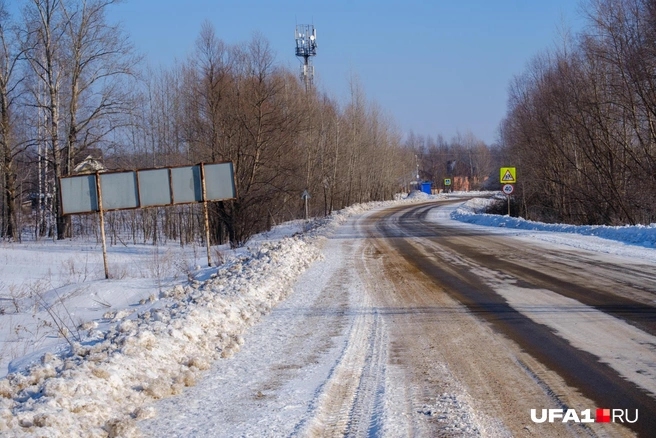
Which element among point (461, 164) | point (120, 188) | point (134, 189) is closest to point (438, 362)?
point (134, 189)

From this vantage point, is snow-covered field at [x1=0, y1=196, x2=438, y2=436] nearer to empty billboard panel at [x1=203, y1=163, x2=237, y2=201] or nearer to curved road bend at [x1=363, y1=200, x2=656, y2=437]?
empty billboard panel at [x1=203, y1=163, x2=237, y2=201]

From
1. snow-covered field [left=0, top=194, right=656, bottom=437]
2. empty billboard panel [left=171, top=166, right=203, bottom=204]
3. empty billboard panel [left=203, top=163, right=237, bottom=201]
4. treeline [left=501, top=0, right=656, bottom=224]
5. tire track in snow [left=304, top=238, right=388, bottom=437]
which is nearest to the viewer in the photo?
tire track in snow [left=304, top=238, right=388, bottom=437]

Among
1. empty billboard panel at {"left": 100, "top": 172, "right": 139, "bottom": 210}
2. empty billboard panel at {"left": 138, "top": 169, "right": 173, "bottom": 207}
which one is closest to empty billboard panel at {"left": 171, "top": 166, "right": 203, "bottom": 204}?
empty billboard panel at {"left": 138, "top": 169, "right": 173, "bottom": 207}

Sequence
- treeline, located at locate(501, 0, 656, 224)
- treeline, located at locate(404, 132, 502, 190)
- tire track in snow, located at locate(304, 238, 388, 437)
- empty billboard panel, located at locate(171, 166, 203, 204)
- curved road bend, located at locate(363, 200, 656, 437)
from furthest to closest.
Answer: treeline, located at locate(404, 132, 502, 190) < treeline, located at locate(501, 0, 656, 224) < empty billboard panel, located at locate(171, 166, 203, 204) < curved road bend, located at locate(363, 200, 656, 437) < tire track in snow, located at locate(304, 238, 388, 437)

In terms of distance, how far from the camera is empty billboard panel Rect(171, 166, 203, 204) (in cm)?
1686

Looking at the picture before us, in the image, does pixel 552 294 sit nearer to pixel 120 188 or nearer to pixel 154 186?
pixel 154 186

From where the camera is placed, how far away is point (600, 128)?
103ft

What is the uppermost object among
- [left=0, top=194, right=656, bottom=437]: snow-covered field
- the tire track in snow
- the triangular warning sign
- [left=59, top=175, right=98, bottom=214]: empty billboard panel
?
the triangular warning sign

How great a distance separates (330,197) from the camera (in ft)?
194

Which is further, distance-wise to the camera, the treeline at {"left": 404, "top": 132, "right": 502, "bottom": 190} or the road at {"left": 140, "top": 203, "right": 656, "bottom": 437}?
the treeline at {"left": 404, "top": 132, "right": 502, "bottom": 190}

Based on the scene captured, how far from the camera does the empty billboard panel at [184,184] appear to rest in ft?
55.3

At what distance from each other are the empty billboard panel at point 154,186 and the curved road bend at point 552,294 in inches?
289

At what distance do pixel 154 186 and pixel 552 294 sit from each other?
472 inches

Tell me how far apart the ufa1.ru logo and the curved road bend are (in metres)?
0.09
